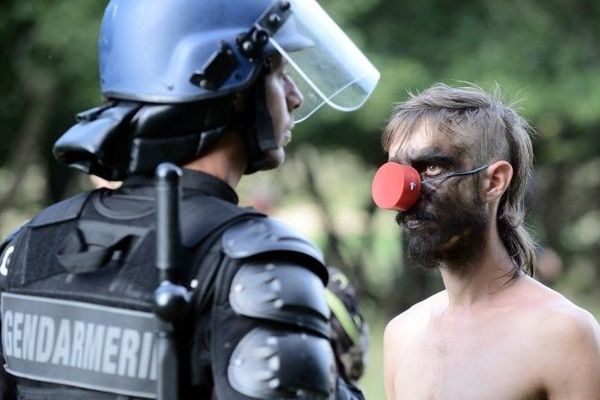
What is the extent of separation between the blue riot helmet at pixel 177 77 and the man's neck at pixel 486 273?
102 cm

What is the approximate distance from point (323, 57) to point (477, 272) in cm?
100

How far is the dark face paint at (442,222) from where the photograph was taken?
388 cm

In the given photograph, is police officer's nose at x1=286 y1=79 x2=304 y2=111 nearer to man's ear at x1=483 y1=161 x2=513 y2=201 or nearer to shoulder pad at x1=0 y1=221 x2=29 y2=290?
shoulder pad at x1=0 y1=221 x2=29 y2=290

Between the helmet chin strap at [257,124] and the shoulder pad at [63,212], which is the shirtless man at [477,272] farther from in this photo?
the shoulder pad at [63,212]

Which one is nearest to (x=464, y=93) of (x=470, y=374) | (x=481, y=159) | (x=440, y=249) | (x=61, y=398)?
(x=481, y=159)

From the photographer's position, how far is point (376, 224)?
2041 cm

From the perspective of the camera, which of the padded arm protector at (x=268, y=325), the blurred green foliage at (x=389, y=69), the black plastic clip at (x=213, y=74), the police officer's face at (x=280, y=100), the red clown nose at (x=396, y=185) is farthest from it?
the blurred green foliage at (x=389, y=69)

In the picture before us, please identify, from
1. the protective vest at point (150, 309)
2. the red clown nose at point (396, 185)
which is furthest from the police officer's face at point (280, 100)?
the red clown nose at point (396, 185)

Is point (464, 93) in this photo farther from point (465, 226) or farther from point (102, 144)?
point (102, 144)

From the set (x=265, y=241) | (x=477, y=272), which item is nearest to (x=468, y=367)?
(x=477, y=272)

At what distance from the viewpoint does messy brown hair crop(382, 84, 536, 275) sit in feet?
13.1

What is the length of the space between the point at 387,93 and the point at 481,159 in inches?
378

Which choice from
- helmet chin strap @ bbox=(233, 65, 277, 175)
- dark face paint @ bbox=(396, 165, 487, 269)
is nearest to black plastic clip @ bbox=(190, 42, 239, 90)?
helmet chin strap @ bbox=(233, 65, 277, 175)

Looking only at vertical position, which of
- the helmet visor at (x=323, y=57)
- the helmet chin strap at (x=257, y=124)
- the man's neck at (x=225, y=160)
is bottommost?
the man's neck at (x=225, y=160)
